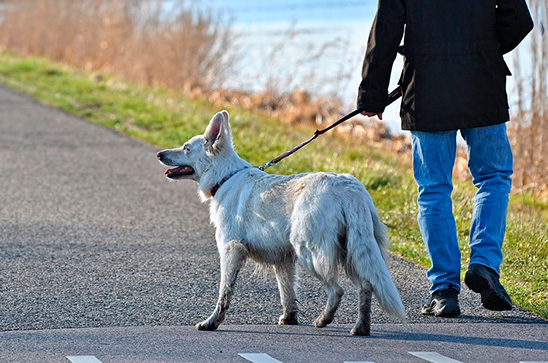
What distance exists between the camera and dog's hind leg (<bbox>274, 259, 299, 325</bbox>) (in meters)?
5.77

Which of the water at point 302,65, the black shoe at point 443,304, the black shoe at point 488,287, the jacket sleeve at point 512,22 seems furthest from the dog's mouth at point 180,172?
the water at point 302,65

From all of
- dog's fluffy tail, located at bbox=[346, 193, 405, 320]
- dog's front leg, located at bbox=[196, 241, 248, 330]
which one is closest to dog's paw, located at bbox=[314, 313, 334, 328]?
dog's fluffy tail, located at bbox=[346, 193, 405, 320]

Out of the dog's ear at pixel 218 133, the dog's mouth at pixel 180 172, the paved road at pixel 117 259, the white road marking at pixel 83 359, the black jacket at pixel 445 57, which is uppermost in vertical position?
the black jacket at pixel 445 57

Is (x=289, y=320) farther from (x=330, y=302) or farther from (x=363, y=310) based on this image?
(x=363, y=310)

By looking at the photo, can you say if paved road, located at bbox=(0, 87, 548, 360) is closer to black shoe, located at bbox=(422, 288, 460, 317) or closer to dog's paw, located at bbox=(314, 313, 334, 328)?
black shoe, located at bbox=(422, 288, 460, 317)

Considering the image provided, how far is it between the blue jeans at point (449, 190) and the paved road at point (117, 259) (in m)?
0.38

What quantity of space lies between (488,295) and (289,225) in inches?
49.5

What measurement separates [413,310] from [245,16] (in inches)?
1324

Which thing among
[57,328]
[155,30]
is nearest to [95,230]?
[57,328]

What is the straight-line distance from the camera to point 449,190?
6.06 meters

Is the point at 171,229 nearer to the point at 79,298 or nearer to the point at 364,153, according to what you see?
the point at 79,298

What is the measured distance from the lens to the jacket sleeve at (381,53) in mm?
5836

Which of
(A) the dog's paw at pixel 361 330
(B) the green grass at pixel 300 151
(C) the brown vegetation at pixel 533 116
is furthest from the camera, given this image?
(C) the brown vegetation at pixel 533 116

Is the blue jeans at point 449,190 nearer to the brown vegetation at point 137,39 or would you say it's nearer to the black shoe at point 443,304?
the black shoe at point 443,304
